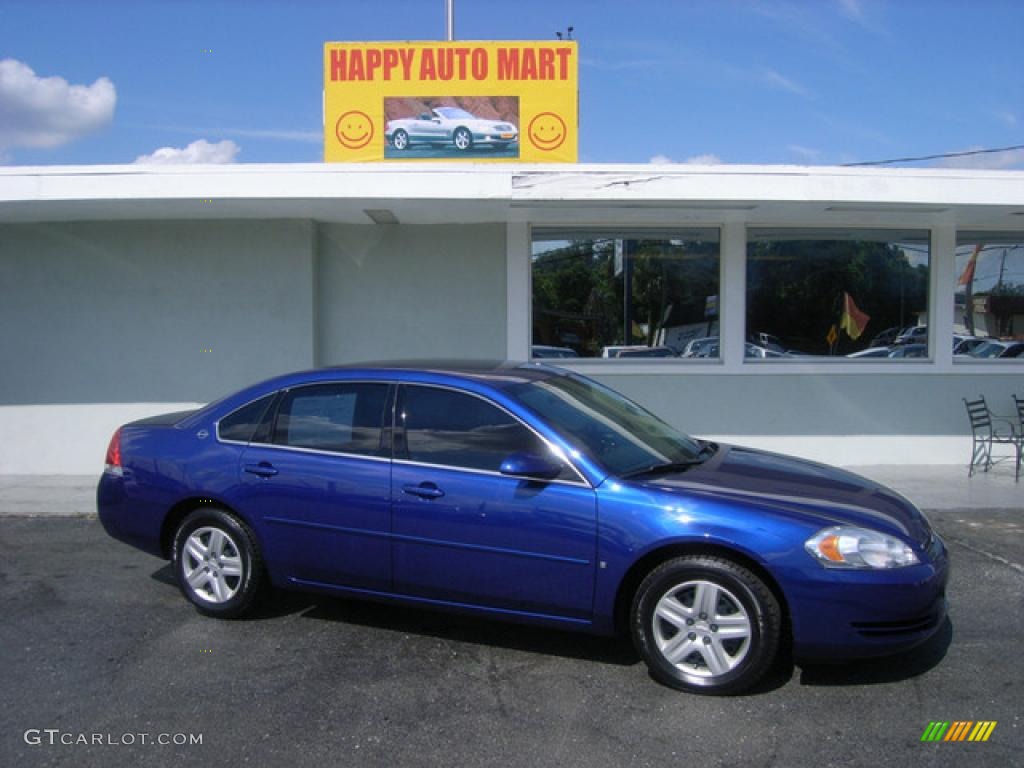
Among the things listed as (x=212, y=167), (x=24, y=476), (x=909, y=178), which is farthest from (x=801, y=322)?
(x=24, y=476)

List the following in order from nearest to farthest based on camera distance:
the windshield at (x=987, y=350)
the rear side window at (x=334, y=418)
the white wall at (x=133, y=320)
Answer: the rear side window at (x=334, y=418)
the white wall at (x=133, y=320)
the windshield at (x=987, y=350)

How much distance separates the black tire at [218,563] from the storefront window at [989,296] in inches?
344

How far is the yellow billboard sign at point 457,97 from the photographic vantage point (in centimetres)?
1177

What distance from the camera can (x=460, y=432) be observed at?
4.72 metres

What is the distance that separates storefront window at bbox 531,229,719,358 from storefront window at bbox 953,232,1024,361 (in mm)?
2945

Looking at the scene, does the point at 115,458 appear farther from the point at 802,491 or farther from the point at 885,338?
the point at 885,338

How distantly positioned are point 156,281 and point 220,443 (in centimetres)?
559

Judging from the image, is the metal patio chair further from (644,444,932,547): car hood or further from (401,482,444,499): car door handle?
(401,482,444,499): car door handle

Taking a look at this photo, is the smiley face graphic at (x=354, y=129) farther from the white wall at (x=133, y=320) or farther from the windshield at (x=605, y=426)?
the windshield at (x=605, y=426)

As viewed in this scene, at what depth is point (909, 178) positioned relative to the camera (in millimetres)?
8852

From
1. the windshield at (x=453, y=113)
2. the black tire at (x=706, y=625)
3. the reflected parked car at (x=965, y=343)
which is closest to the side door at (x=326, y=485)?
the black tire at (x=706, y=625)

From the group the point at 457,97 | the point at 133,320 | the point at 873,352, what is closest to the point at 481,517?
the point at 133,320

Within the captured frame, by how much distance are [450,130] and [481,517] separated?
847cm

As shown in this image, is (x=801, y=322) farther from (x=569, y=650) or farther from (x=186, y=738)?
(x=186, y=738)
